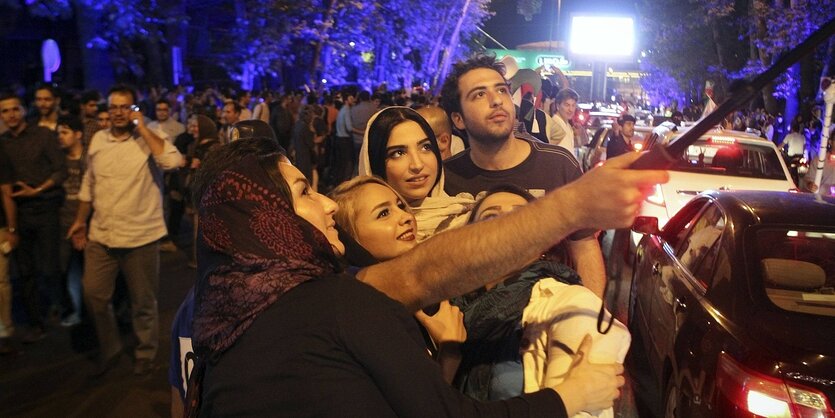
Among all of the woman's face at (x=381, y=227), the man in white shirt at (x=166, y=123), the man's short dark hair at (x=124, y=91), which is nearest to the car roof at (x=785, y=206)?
the woman's face at (x=381, y=227)

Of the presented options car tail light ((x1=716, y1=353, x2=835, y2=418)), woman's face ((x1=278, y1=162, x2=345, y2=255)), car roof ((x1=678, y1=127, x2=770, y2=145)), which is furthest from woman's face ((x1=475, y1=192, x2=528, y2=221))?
car roof ((x1=678, y1=127, x2=770, y2=145))

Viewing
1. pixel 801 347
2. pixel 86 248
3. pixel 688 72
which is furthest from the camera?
pixel 688 72

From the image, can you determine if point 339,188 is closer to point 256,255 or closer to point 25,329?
point 256,255

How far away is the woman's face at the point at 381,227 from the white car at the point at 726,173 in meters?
6.60

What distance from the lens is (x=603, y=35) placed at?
35.0 metres

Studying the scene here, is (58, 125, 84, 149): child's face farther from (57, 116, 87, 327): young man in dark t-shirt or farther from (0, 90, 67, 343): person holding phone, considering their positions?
(0, 90, 67, 343): person holding phone

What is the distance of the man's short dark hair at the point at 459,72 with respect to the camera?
162 inches

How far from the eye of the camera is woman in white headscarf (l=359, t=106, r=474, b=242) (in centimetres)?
323

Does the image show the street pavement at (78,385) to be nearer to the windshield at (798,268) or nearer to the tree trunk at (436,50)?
the windshield at (798,268)

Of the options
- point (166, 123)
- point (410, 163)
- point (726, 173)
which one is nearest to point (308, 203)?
point (410, 163)

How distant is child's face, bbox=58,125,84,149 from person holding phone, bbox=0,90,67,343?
25cm

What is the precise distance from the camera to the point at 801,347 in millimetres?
3193

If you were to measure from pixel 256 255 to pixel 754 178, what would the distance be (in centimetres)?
835

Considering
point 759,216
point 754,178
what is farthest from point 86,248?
point 754,178
